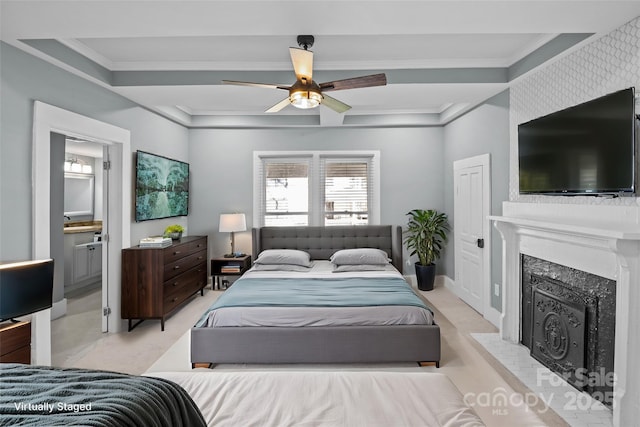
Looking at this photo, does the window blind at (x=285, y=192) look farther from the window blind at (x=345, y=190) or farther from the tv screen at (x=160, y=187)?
the tv screen at (x=160, y=187)

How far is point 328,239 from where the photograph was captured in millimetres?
5430

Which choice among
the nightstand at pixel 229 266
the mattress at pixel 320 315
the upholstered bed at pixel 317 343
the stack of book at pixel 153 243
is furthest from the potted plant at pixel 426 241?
the stack of book at pixel 153 243

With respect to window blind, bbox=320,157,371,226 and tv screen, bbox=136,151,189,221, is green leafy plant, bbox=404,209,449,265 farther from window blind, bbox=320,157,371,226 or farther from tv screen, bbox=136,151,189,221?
tv screen, bbox=136,151,189,221

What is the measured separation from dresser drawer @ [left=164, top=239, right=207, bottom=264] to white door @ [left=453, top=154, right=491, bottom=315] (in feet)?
12.3

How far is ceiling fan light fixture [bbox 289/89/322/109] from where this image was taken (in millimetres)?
2637

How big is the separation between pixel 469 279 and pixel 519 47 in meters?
2.88

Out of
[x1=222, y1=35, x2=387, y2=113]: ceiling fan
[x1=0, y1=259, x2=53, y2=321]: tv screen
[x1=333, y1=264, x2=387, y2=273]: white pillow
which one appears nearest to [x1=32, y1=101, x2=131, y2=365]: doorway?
[x1=0, y1=259, x2=53, y2=321]: tv screen

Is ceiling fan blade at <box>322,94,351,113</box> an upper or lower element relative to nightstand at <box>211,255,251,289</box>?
upper

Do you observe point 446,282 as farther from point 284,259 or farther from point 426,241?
point 284,259

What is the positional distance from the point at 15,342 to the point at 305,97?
2.54 meters

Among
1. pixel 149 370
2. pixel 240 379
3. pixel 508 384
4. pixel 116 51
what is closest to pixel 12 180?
pixel 116 51

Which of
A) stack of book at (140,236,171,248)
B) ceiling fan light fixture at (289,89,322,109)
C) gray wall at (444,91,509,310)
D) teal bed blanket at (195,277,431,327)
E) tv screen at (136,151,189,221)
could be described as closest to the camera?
ceiling fan light fixture at (289,89,322,109)

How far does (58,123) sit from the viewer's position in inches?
115

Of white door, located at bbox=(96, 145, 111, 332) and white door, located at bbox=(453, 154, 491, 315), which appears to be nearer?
white door, located at bbox=(96, 145, 111, 332)
